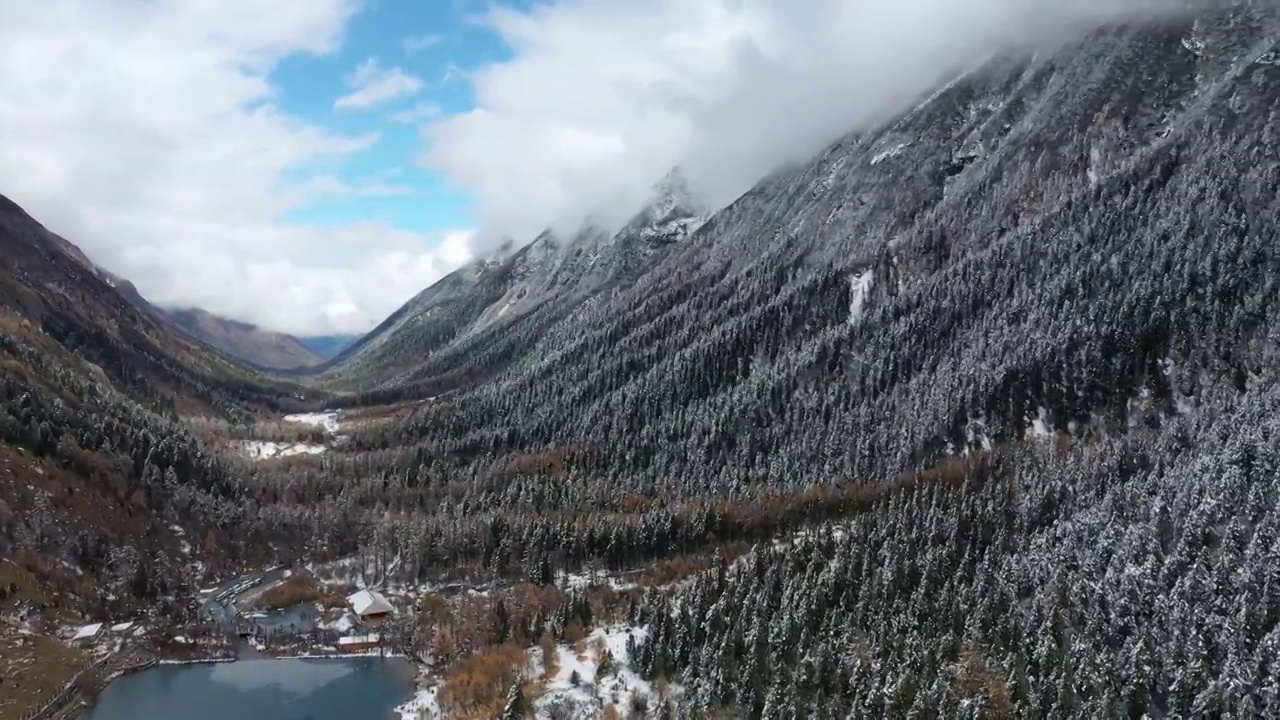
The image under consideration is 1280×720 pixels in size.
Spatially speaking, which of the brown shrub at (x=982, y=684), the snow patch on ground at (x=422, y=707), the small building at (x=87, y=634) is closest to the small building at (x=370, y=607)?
the snow patch on ground at (x=422, y=707)

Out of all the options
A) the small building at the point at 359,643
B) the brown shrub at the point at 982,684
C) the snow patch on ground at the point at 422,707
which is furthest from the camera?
the small building at the point at 359,643

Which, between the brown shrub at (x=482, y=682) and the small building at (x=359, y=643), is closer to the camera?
the brown shrub at (x=482, y=682)

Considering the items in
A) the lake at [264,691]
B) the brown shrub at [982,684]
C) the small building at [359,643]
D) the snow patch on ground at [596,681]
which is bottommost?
the lake at [264,691]

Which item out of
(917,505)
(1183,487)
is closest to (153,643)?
(917,505)

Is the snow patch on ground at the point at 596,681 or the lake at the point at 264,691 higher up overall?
the snow patch on ground at the point at 596,681

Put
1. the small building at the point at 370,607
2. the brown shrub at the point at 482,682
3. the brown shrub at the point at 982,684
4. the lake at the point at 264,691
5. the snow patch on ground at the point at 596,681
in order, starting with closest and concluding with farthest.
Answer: the brown shrub at the point at 982,684 → the snow patch on ground at the point at 596,681 → the brown shrub at the point at 482,682 → the lake at the point at 264,691 → the small building at the point at 370,607

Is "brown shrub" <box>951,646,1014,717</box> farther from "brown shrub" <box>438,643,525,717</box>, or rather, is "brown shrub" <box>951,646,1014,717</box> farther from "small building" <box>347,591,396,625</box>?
"small building" <box>347,591,396,625</box>

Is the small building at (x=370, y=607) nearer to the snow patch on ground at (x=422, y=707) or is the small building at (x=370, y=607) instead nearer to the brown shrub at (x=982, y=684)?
the snow patch on ground at (x=422, y=707)
